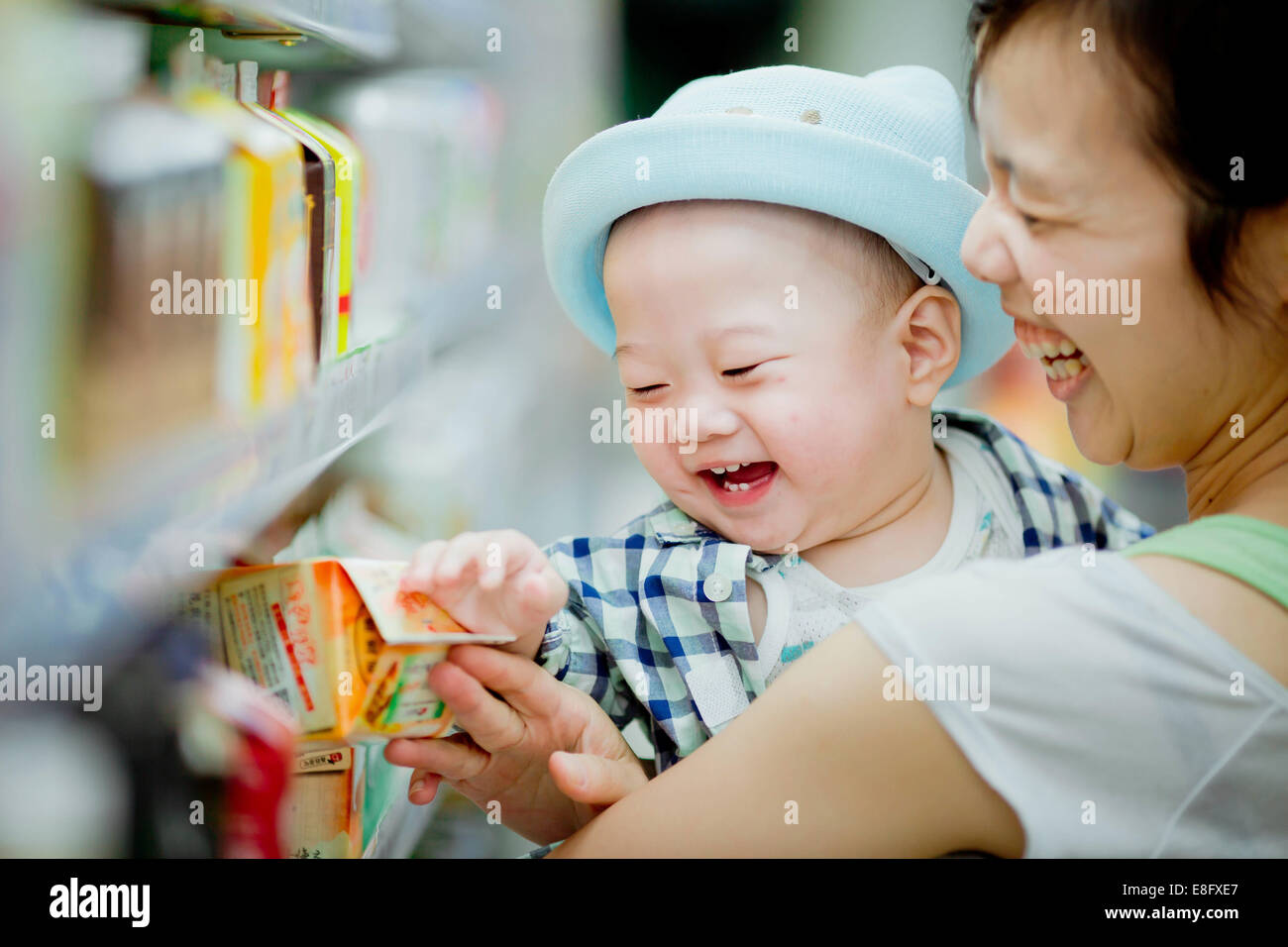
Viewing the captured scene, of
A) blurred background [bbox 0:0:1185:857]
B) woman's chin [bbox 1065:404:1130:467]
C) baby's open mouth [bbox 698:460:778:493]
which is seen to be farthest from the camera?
baby's open mouth [bbox 698:460:778:493]

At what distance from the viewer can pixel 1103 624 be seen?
0.77 meters

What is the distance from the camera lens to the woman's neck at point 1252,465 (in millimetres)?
849

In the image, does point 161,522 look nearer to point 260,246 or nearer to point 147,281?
point 147,281

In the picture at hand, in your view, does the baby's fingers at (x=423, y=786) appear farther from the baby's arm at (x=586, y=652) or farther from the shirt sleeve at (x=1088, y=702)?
the shirt sleeve at (x=1088, y=702)

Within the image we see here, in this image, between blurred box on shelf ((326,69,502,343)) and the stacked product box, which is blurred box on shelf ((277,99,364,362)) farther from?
the stacked product box

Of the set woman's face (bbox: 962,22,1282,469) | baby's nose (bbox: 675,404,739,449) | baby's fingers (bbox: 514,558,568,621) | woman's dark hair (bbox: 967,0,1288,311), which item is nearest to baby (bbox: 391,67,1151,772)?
baby's nose (bbox: 675,404,739,449)

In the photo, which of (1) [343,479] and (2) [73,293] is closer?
(2) [73,293]

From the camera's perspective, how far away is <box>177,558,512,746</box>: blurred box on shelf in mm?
873

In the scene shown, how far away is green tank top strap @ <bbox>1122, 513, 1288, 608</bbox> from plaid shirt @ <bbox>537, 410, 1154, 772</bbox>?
17.7 inches

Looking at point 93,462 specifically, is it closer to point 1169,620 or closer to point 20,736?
point 20,736

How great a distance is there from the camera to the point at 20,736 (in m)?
0.80

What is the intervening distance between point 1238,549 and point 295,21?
0.94 meters

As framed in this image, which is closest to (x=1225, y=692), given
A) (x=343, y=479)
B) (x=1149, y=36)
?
(x=1149, y=36)
